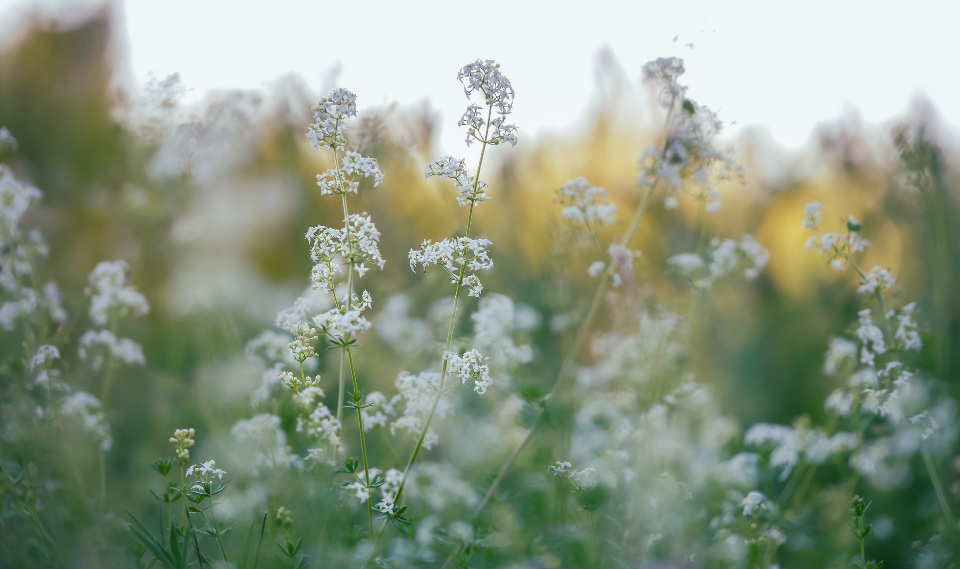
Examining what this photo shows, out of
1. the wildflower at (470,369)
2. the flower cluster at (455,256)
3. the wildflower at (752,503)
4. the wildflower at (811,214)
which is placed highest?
the wildflower at (811,214)

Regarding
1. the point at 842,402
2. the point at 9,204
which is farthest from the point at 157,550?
the point at 842,402

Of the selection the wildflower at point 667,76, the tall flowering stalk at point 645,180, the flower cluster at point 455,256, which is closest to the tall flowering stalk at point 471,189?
the flower cluster at point 455,256

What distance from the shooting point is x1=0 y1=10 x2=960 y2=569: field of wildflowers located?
5.34 feet

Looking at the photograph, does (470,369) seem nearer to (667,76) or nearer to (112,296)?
(667,76)

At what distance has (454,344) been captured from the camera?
2.50 m

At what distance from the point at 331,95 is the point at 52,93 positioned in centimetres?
505

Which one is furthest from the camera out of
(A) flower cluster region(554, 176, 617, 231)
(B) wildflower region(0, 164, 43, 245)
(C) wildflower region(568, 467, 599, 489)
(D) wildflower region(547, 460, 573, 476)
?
(A) flower cluster region(554, 176, 617, 231)

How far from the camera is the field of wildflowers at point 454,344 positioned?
163cm

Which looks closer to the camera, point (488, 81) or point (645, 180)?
point (488, 81)

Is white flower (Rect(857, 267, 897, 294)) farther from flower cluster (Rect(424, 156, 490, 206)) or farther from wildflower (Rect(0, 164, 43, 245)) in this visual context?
wildflower (Rect(0, 164, 43, 245))

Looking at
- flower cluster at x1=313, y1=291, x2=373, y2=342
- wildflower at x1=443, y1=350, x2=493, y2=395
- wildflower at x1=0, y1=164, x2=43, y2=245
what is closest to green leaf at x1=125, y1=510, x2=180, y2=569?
flower cluster at x1=313, y1=291, x2=373, y2=342

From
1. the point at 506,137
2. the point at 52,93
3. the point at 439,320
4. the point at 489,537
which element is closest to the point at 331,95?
the point at 506,137

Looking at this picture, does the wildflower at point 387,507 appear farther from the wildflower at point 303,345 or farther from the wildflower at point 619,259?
the wildflower at point 619,259

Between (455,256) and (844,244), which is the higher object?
(844,244)
